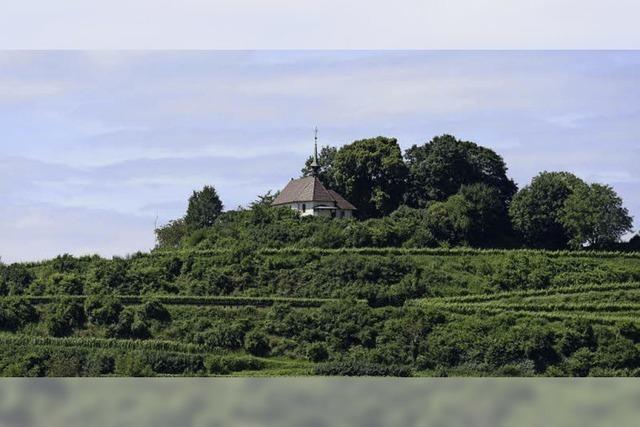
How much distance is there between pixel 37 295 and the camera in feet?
155

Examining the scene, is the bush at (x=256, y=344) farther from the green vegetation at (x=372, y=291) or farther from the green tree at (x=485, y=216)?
the green tree at (x=485, y=216)

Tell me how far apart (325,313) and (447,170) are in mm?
20735

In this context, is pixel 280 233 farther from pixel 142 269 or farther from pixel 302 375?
pixel 302 375

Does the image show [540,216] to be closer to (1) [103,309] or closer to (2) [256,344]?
(2) [256,344]

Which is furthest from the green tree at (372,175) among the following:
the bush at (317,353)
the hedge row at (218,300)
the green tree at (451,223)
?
the bush at (317,353)

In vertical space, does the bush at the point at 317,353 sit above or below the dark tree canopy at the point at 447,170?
below

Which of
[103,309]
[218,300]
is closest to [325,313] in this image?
[218,300]

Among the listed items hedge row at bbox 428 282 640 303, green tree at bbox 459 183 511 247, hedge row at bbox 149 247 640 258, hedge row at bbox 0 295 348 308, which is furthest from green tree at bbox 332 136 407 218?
hedge row at bbox 0 295 348 308

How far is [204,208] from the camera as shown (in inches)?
2675

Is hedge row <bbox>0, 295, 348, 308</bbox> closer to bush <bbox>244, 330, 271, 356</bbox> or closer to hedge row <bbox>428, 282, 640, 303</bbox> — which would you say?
bush <bbox>244, 330, 271, 356</bbox>

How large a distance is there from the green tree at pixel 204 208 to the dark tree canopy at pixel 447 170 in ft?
32.5

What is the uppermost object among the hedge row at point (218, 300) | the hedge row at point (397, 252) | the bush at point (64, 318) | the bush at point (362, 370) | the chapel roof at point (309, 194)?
the chapel roof at point (309, 194)

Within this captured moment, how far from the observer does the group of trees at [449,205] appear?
185ft

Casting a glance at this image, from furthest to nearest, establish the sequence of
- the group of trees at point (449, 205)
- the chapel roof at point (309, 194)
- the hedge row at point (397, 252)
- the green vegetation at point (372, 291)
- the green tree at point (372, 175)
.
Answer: the green tree at point (372, 175), the chapel roof at point (309, 194), the group of trees at point (449, 205), the hedge row at point (397, 252), the green vegetation at point (372, 291)
